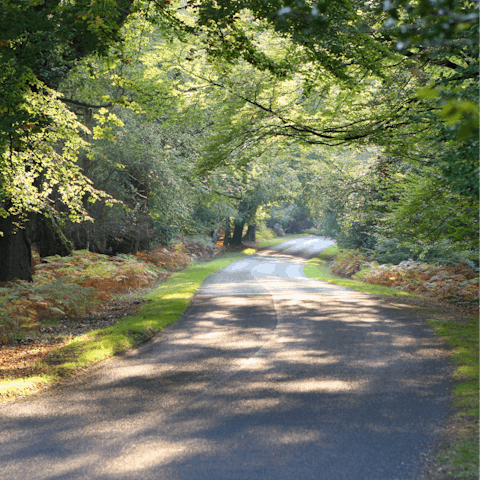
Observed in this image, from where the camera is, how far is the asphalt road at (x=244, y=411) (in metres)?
4.15

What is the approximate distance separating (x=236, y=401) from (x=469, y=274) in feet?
46.0

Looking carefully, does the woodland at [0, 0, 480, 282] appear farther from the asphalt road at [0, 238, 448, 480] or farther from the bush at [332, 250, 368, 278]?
the bush at [332, 250, 368, 278]

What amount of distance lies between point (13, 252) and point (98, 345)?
18.1 feet

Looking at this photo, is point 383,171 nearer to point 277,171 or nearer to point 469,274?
point 469,274

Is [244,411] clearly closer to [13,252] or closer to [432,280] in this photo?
[13,252]

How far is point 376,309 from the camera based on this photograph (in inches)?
471

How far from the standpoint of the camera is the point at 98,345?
8.19 meters

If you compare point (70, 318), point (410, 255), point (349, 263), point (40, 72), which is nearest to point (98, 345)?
point (70, 318)

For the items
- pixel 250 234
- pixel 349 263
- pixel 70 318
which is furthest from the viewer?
pixel 250 234

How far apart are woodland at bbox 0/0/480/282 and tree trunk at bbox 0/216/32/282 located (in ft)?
0.11

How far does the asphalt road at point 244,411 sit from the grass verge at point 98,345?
32 cm

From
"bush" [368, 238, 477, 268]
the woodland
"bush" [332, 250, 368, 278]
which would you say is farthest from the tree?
"bush" [332, 250, 368, 278]

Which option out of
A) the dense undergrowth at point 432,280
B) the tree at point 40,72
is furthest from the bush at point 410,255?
the tree at point 40,72

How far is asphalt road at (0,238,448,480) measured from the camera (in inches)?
163
